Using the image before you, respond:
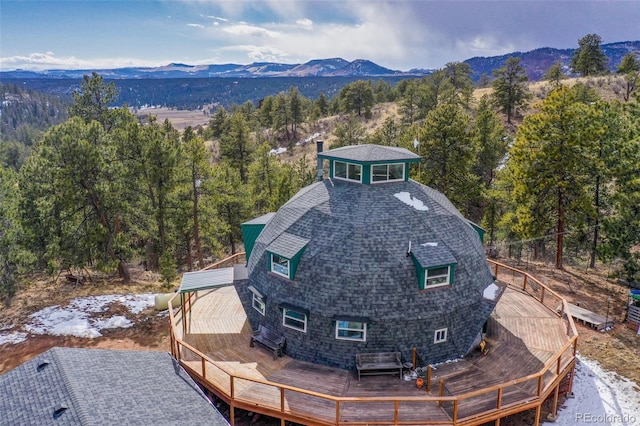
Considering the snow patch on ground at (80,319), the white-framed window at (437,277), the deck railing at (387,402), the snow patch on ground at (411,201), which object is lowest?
the snow patch on ground at (80,319)

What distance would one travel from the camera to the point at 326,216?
1616 centimetres

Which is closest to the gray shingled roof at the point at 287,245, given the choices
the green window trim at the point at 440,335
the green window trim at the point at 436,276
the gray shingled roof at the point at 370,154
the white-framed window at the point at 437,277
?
the gray shingled roof at the point at 370,154

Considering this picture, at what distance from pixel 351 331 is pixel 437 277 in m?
3.66

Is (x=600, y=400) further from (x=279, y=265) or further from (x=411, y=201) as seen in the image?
(x=279, y=265)

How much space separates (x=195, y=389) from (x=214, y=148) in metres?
58.3

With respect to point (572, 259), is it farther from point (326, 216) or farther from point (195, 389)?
point (195, 389)

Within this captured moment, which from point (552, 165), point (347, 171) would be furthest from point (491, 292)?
point (552, 165)

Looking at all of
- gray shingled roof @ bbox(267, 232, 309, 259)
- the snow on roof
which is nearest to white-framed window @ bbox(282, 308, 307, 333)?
gray shingled roof @ bbox(267, 232, 309, 259)

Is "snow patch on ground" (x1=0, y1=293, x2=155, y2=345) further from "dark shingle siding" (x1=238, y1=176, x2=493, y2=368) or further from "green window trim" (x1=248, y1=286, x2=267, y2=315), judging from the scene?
"dark shingle siding" (x1=238, y1=176, x2=493, y2=368)

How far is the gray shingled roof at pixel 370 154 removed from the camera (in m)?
17.1

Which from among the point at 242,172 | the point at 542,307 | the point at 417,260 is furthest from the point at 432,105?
the point at 417,260

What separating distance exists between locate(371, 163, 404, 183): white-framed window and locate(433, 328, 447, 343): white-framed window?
6509mm

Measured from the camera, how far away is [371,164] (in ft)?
55.5

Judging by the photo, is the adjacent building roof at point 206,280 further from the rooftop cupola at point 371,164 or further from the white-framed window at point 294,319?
the rooftop cupola at point 371,164
